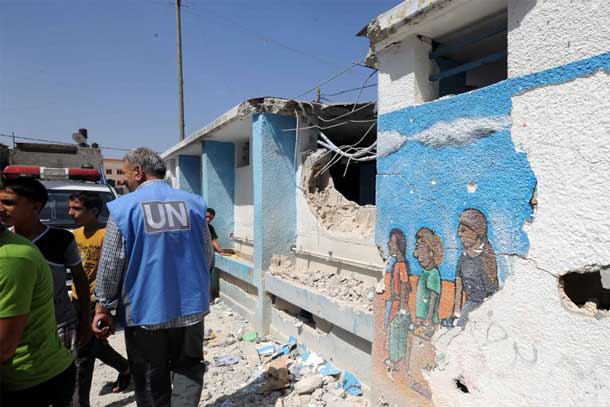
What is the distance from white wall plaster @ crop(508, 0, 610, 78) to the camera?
5.39 feet

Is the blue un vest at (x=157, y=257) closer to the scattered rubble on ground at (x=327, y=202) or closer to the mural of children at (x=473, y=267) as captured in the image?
the mural of children at (x=473, y=267)

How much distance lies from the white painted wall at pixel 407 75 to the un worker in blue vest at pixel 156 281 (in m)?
1.58

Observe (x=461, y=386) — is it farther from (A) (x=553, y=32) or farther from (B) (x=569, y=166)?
(A) (x=553, y=32)

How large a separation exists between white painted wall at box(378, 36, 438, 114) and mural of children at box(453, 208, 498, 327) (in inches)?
36.5

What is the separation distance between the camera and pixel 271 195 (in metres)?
4.74

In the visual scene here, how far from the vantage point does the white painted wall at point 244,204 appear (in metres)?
6.29

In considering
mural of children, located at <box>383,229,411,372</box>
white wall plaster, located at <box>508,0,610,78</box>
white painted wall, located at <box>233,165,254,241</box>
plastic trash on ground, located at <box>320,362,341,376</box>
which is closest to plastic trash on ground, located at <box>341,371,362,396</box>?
plastic trash on ground, located at <box>320,362,341,376</box>

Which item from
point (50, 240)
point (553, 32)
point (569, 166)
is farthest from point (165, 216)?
point (553, 32)

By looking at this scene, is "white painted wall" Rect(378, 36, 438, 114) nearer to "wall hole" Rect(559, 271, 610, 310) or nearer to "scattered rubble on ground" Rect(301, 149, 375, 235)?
"wall hole" Rect(559, 271, 610, 310)

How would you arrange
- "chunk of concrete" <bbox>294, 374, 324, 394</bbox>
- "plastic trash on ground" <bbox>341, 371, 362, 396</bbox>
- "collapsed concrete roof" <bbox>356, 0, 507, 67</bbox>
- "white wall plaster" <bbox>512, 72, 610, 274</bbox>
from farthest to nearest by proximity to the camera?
"chunk of concrete" <bbox>294, 374, 324, 394</bbox>
"plastic trash on ground" <bbox>341, 371, 362, 396</bbox>
"collapsed concrete roof" <bbox>356, 0, 507, 67</bbox>
"white wall plaster" <bbox>512, 72, 610, 274</bbox>

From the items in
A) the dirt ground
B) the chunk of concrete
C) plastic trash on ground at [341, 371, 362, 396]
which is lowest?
the dirt ground

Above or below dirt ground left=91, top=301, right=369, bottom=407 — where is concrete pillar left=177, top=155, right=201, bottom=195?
above

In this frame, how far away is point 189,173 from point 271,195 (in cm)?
463

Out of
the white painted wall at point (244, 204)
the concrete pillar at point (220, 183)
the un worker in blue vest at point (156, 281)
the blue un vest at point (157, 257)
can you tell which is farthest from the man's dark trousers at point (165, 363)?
the concrete pillar at point (220, 183)
